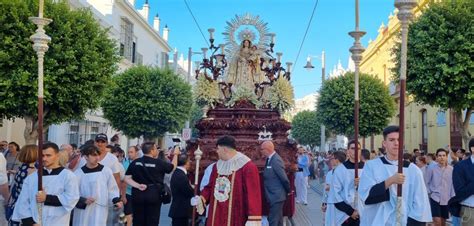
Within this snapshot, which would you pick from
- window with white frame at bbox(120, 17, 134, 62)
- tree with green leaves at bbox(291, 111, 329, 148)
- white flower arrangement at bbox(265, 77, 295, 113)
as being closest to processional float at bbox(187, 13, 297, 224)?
white flower arrangement at bbox(265, 77, 295, 113)

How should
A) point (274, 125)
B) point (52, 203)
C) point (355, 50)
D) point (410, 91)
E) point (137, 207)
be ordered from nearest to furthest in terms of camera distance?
point (52, 203)
point (137, 207)
point (355, 50)
point (274, 125)
point (410, 91)

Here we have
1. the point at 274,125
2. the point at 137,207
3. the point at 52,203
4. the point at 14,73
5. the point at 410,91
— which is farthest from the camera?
the point at 410,91

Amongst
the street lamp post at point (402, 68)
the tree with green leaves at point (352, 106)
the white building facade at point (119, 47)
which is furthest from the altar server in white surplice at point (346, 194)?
the tree with green leaves at point (352, 106)

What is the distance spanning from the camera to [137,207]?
27.1 ft

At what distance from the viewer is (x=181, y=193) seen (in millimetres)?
8430

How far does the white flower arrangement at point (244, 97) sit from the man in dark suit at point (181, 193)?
546cm

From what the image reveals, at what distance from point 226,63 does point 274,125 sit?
231 centimetres

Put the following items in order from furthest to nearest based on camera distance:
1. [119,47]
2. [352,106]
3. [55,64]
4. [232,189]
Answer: [352,106] → [119,47] → [55,64] → [232,189]

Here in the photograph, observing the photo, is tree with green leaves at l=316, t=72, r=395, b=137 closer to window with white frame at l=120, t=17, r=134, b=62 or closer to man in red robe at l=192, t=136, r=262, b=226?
window with white frame at l=120, t=17, r=134, b=62

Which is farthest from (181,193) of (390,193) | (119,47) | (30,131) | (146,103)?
(146,103)

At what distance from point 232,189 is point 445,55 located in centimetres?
1177

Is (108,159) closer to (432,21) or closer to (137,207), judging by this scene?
(137,207)

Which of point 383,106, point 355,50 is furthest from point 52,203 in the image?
point 383,106

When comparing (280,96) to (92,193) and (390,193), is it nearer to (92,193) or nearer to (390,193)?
(92,193)
